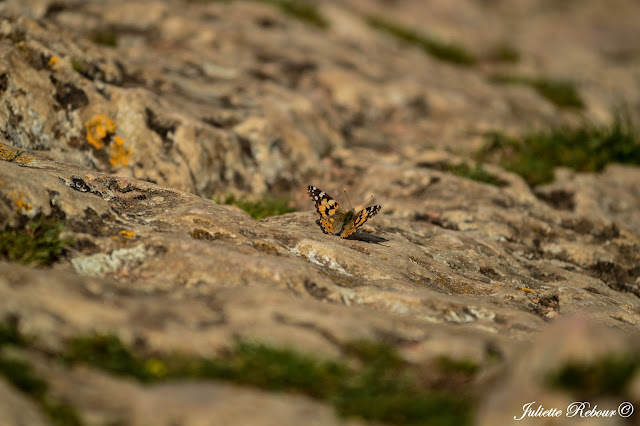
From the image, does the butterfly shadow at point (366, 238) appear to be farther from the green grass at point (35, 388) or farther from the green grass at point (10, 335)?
the green grass at point (35, 388)

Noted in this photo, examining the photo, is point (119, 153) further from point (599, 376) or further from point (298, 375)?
point (599, 376)

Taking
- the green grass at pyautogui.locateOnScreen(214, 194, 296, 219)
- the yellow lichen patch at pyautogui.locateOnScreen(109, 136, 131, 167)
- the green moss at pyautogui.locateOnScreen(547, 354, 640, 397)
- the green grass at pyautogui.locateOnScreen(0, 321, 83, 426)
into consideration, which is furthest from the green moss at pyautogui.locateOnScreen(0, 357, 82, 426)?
the yellow lichen patch at pyautogui.locateOnScreen(109, 136, 131, 167)

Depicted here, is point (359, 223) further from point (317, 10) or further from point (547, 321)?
point (317, 10)

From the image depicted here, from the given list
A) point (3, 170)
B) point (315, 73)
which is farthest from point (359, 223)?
point (315, 73)

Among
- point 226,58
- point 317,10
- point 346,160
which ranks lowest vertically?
point 346,160

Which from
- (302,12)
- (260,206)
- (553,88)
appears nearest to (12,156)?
(260,206)
